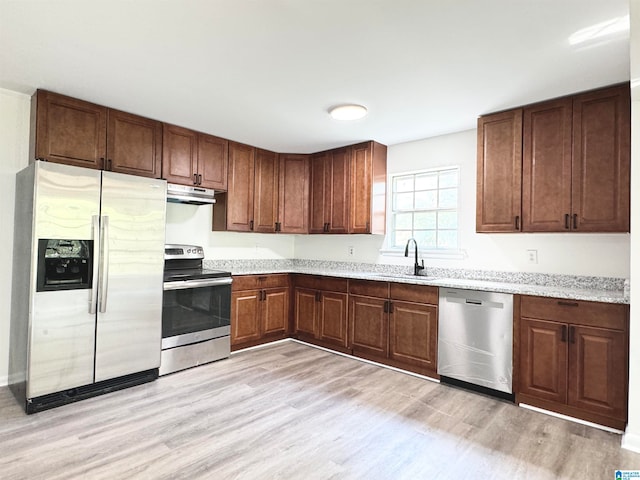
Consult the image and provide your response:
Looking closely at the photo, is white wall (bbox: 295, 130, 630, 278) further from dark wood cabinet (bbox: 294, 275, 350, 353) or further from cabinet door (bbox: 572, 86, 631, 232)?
dark wood cabinet (bbox: 294, 275, 350, 353)

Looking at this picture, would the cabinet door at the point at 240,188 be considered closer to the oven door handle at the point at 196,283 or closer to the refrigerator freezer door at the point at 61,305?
the oven door handle at the point at 196,283

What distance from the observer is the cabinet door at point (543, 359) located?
2598 millimetres

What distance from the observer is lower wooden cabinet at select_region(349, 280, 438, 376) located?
332cm

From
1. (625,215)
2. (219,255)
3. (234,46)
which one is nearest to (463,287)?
(625,215)

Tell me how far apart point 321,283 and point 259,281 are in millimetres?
730

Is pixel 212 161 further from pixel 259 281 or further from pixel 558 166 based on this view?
pixel 558 166

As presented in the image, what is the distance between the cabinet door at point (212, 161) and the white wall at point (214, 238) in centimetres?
42

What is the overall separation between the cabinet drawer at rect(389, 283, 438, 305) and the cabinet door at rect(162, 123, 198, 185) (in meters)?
2.37

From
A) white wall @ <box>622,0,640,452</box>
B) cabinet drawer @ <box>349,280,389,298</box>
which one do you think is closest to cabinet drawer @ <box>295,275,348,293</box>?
cabinet drawer @ <box>349,280,389,298</box>

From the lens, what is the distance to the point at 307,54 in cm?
225

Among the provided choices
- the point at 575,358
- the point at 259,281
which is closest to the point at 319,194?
the point at 259,281

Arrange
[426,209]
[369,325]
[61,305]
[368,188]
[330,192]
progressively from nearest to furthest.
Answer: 1. [61,305]
2. [369,325]
3. [426,209]
4. [368,188]
5. [330,192]

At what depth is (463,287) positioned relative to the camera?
9.99 ft

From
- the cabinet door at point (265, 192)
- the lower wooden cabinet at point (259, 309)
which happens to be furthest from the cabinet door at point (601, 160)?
the cabinet door at point (265, 192)
